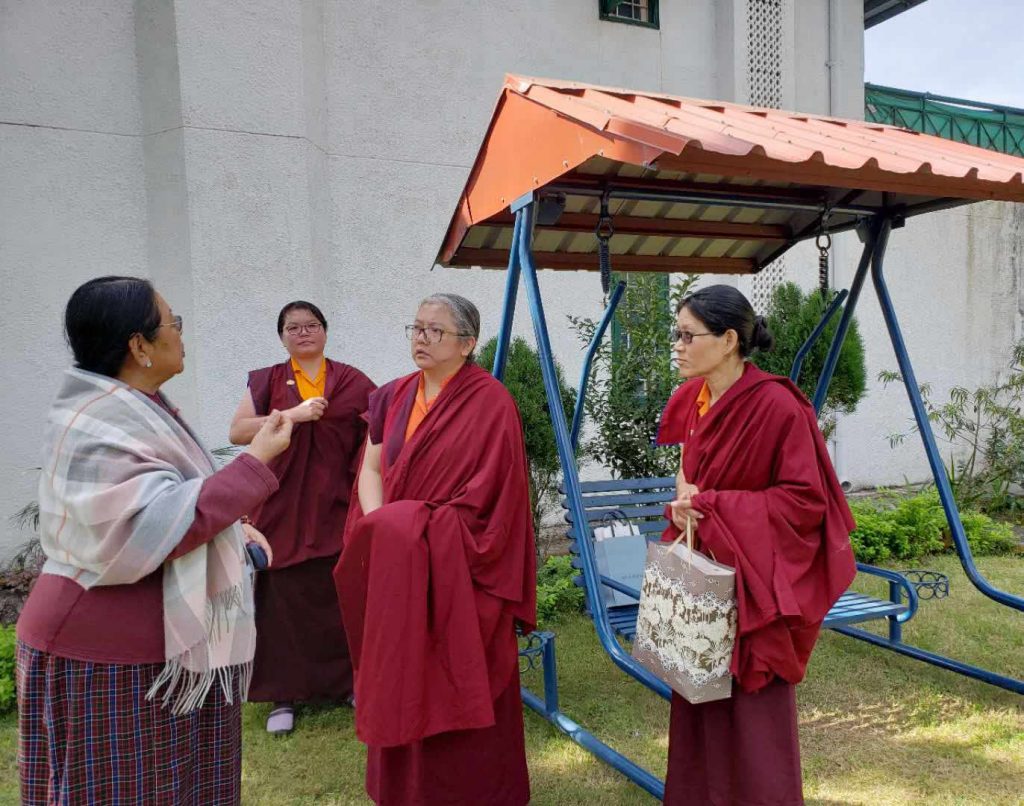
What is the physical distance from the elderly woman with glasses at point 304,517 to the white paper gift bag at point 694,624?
1793 millimetres

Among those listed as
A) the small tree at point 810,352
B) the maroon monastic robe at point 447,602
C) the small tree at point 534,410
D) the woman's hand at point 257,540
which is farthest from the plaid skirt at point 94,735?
the small tree at point 810,352

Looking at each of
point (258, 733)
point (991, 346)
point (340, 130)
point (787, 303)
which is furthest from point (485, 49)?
point (991, 346)

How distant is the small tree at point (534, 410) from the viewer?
16.6 feet

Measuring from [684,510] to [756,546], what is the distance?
0.73 ft

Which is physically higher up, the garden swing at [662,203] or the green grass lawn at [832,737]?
the garden swing at [662,203]

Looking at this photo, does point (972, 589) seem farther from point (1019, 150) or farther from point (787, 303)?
point (1019, 150)

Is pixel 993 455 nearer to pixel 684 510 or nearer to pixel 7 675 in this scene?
pixel 684 510

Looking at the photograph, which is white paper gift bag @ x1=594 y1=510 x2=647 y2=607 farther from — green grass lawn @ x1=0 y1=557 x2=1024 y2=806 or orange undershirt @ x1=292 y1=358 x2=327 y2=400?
orange undershirt @ x1=292 y1=358 x2=327 y2=400

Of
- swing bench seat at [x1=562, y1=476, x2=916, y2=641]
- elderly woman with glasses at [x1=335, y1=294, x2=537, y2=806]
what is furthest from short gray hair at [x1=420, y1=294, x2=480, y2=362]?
swing bench seat at [x1=562, y1=476, x2=916, y2=641]

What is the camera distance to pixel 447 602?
2506 mm

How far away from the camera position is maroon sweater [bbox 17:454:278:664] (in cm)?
177

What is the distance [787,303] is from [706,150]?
13.5 ft

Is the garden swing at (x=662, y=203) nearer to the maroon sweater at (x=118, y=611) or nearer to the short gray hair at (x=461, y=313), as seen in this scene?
the short gray hair at (x=461, y=313)

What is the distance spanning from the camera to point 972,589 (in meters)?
5.61
